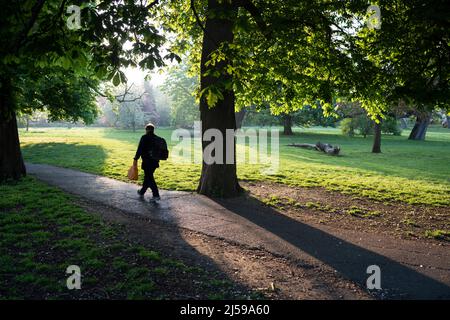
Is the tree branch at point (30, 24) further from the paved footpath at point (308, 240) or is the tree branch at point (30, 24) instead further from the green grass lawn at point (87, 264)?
the paved footpath at point (308, 240)

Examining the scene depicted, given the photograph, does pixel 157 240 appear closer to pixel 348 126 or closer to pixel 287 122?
pixel 287 122

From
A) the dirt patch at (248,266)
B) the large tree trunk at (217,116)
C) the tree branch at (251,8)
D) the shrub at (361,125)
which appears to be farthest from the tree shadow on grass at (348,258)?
the shrub at (361,125)

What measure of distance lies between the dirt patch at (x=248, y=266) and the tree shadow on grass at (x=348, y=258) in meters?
0.39

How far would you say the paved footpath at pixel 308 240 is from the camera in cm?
512

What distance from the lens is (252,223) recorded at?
25.4ft

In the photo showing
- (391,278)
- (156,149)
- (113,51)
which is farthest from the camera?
(156,149)

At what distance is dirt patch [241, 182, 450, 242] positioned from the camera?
302 inches

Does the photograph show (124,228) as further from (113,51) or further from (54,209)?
A: (113,51)

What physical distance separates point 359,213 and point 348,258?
3.43m

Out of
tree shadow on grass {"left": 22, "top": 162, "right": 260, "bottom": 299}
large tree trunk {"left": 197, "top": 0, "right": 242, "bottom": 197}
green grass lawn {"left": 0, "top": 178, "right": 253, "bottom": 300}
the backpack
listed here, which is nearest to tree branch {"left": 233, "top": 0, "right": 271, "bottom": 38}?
large tree trunk {"left": 197, "top": 0, "right": 242, "bottom": 197}

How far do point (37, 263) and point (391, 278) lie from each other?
5.45 metres

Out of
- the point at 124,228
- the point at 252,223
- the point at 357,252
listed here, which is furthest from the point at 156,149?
the point at 357,252

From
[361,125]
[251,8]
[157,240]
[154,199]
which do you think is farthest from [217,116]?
[361,125]

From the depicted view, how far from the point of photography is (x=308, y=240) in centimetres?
673
